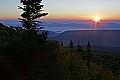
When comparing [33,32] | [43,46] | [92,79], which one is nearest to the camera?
[43,46]

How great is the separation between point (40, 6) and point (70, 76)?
31.6ft

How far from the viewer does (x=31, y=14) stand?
29078 millimetres

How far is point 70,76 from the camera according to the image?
33.0 m

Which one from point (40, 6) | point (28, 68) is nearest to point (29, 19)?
point (40, 6)

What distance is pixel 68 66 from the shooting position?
1393 inches

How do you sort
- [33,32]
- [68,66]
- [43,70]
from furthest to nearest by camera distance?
[68,66] → [33,32] → [43,70]

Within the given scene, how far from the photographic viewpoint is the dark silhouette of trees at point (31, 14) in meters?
28.4

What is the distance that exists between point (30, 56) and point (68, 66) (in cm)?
1126

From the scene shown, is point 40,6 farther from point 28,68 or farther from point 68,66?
point 68,66

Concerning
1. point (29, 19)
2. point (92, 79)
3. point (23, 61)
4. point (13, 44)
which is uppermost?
point (29, 19)

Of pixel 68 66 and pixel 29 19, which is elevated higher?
pixel 29 19

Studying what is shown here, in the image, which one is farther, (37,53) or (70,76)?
(70,76)

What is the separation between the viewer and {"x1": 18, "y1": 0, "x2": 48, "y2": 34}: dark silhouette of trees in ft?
93.1

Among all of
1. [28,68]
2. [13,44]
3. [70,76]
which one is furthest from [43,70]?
[70,76]
